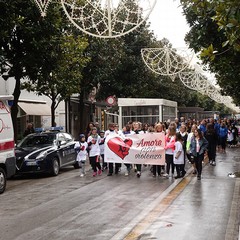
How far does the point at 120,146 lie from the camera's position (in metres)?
15.1

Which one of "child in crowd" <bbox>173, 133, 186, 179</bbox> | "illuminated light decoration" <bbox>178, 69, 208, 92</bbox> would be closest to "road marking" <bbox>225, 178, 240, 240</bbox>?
"child in crowd" <bbox>173, 133, 186, 179</bbox>

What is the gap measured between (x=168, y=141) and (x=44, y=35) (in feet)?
18.6

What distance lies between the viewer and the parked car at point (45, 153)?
14312mm

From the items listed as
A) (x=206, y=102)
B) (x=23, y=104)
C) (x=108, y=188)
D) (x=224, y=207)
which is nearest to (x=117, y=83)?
(x=23, y=104)

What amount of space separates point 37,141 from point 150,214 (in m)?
8.33

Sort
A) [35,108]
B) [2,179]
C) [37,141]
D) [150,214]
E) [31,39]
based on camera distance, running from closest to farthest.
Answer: [150,214] < [2,179] < [31,39] < [37,141] < [35,108]

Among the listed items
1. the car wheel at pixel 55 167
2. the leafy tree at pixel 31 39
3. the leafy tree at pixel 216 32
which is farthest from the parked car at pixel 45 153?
the leafy tree at pixel 216 32

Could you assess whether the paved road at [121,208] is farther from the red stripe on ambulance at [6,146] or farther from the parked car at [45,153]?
the red stripe on ambulance at [6,146]

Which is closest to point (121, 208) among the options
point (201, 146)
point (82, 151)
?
point (201, 146)

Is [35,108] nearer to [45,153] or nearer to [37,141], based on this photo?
[37,141]

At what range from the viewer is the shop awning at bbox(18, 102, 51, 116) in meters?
26.0

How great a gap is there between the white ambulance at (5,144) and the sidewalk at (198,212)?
14.3 ft

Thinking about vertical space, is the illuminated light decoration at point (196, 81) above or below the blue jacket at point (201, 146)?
above

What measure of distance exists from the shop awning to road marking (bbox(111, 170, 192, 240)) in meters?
15.6
